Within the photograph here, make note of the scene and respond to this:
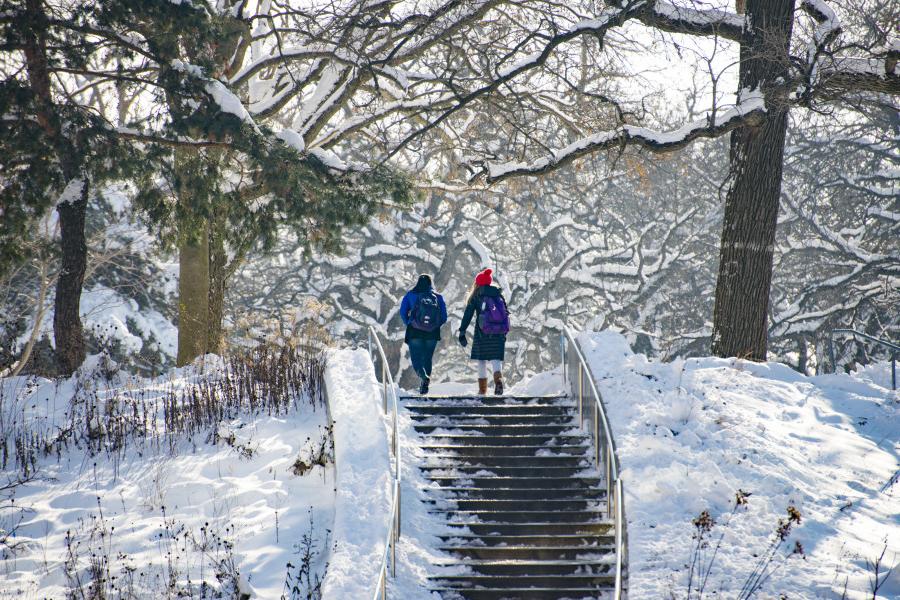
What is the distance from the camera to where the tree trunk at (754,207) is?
10.8m

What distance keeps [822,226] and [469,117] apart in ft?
27.2

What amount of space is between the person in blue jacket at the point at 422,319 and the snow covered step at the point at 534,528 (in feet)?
10.9

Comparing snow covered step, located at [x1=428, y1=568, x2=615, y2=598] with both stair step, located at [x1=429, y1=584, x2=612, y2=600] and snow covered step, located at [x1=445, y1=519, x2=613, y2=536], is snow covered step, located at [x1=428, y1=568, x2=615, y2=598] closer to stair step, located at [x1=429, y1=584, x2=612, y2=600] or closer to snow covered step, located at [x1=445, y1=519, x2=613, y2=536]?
stair step, located at [x1=429, y1=584, x2=612, y2=600]

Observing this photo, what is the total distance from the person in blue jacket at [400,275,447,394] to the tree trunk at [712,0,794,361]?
3.80 meters

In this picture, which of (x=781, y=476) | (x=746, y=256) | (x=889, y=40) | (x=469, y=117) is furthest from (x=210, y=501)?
(x=469, y=117)

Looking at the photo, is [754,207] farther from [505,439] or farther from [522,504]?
[522,504]

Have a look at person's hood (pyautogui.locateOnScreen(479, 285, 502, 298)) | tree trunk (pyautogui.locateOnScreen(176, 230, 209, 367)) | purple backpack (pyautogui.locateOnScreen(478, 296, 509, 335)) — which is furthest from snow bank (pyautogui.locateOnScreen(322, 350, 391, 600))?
tree trunk (pyautogui.locateOnScreen(176, 230, 209, 367))

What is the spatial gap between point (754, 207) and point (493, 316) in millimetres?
3656

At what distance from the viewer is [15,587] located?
691 centimetres

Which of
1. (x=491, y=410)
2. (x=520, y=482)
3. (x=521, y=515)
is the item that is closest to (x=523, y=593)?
(x=521, y=515)

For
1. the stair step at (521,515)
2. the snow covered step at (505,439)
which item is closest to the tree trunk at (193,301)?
the snow covered step at (505,439)

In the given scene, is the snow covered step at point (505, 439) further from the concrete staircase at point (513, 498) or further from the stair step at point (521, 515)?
the stair step at point (521, 515)

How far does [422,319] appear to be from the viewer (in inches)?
444

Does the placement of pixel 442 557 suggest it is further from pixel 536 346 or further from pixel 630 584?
pixel 536 346
